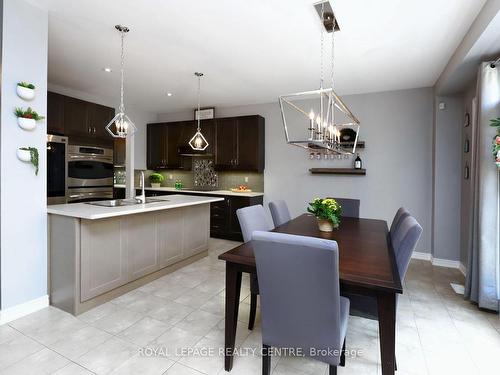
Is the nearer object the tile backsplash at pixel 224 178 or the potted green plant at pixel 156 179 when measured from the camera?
the tile backsplash at pixel 224 178

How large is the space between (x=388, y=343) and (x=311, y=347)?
384 millimetres

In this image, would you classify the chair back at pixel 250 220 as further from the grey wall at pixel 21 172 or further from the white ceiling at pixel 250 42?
the grey wall at pixel 21 172

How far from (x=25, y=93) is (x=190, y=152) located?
3559 millimetres

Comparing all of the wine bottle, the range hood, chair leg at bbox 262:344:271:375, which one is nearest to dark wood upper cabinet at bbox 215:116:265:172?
the range hood

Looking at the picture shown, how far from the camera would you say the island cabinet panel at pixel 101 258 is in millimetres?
2459

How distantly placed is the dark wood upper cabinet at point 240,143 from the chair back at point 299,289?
371 cm

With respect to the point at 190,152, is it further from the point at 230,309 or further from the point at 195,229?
the point at 230,309

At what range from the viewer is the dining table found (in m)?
1.37

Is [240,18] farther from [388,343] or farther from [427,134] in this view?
[427,134]

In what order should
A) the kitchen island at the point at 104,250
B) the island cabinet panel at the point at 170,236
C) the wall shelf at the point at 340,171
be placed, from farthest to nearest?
the wall shelf at the point at 340,171
the island cabinet panel at the point at 170,236
the kitchen island at the point at 104,250

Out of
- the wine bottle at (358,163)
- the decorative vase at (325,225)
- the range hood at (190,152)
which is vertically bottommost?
the decorative vase at (325,225)

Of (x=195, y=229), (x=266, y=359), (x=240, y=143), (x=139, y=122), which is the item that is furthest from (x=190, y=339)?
(x=139, y=122)

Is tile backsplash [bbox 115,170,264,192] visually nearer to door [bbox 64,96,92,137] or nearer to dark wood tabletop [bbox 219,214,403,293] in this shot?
door [bbox 64,96,92,137]

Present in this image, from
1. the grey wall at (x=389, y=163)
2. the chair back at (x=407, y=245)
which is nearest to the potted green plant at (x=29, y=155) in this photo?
the chair back at (x=407, y=245)
